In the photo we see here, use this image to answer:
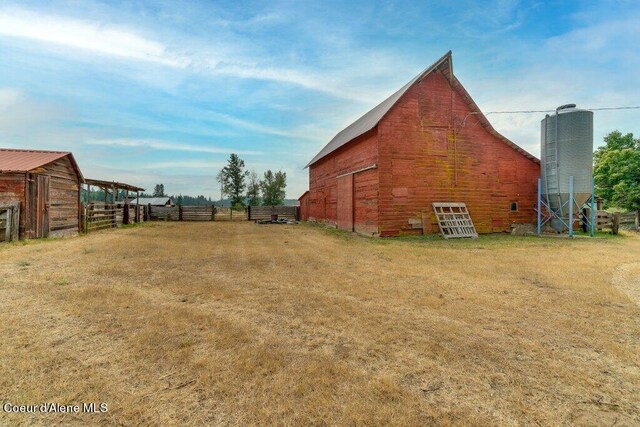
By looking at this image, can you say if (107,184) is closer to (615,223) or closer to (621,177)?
(615,223)

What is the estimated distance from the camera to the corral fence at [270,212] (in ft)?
107

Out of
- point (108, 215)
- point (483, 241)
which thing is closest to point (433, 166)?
point (483, 241)

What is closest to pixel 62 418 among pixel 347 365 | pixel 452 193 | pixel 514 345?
pixel 347 365

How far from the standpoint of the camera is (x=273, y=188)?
57.9 m

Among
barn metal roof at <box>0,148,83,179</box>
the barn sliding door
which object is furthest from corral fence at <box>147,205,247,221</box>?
the barn sliding door

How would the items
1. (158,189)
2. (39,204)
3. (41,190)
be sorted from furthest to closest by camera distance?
1. (158,189)
2. (41,190)
3. (39,204)

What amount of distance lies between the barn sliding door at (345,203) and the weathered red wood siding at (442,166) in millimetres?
3563

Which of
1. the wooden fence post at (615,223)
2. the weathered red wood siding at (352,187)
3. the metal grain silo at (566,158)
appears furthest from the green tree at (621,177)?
the weathered red wood siding at (352,187)

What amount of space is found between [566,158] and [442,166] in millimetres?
6216

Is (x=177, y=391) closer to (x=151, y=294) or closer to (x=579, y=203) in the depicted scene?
(x=151, y=294)

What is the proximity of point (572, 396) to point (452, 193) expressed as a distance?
14.2 m

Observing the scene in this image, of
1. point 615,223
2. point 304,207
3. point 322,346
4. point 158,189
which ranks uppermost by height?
point 158,189

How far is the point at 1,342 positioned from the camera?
3.38 metres

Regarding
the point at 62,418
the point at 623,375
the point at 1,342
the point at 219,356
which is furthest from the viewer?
the point at 1,342
